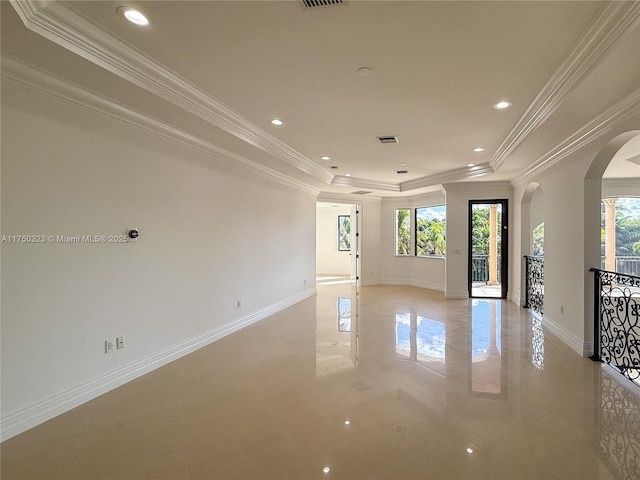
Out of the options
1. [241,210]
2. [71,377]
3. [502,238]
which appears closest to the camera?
[71,377]

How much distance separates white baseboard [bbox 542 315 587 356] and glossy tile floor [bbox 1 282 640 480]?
0.61 feet

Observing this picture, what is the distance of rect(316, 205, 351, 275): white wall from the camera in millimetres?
12594

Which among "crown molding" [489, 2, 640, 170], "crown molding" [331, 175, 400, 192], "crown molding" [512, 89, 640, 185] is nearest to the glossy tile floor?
"crown molding" [512, 89, 640, 185]

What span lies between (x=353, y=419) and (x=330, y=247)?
1010cm

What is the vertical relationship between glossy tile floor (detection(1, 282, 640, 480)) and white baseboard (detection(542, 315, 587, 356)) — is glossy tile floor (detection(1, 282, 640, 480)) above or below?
below

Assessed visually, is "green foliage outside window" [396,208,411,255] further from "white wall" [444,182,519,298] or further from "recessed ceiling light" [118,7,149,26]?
"recessed ceiling light" [118,7,149,26]

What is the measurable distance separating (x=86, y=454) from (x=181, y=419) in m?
0.63

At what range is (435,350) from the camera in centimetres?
425

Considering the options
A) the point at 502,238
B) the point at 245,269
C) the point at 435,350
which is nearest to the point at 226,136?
the point at 245,269

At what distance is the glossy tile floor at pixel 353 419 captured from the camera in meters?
2.11

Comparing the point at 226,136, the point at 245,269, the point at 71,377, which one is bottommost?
the point at 71,377

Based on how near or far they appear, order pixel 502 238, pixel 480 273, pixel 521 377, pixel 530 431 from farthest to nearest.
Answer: pixel 480 273 < pixel 502 238 < pixel 521 377 < pixel 530 431

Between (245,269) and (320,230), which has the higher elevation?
(320,230)

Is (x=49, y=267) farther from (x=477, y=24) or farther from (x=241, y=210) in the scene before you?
(x=477, y=24)
